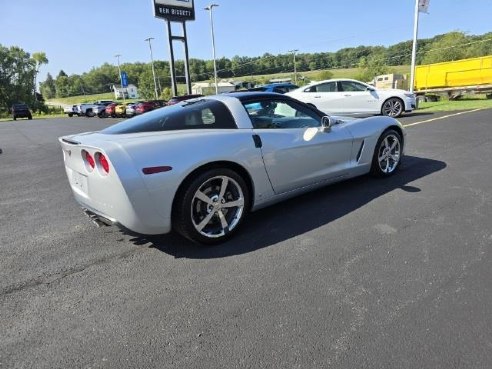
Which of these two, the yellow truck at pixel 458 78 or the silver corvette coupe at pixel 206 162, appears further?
the yellow truck at pixel 458 78

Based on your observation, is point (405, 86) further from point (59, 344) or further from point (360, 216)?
point (59, 344)

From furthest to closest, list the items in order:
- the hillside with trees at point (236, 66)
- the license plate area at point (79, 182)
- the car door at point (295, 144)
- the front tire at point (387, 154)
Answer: the hillside with trees at point (236, 66) → the front tire at point (387, 154) → the car door at point (295, 144) → the license plate area at point (79, 182)

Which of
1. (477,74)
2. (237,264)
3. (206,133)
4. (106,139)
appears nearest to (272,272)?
(237,264)

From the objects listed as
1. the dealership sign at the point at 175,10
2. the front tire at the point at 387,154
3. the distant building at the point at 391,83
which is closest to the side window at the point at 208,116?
the front tire at the point at 387,154

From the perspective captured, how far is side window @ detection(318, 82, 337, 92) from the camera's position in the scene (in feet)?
42.6

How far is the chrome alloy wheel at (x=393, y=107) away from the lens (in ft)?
42.4

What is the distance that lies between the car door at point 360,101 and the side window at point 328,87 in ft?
1.13

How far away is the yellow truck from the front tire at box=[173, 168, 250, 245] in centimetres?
2020

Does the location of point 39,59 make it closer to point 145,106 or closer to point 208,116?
point 145,106

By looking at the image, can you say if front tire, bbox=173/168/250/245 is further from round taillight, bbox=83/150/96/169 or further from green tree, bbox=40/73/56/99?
green tree, bbox=40/73/56/99

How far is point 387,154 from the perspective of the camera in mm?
5109

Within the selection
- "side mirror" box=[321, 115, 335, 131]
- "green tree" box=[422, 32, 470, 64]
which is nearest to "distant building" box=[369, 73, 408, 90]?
"green tree" box=[422, 32, 470, 64]

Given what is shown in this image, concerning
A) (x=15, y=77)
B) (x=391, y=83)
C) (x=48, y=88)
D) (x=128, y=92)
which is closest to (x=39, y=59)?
(x=15, y=77)

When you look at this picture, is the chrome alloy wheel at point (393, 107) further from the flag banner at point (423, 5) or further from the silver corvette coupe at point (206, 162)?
the silver corvette coupe at point (206, 162)
